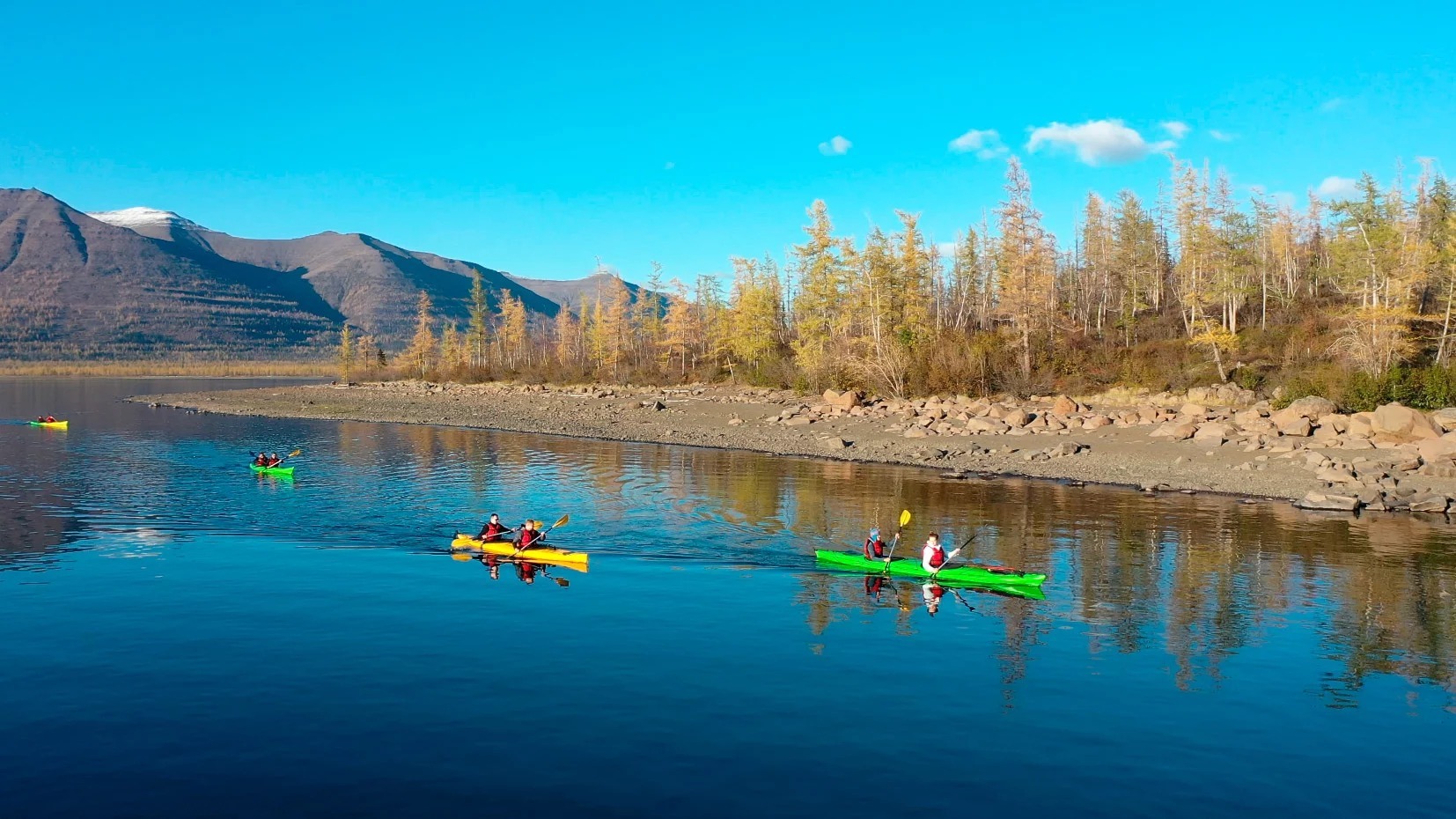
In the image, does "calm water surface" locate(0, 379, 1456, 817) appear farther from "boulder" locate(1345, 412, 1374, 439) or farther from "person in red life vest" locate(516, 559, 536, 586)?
"boulder" locate(1345, 412, 1374, 439)

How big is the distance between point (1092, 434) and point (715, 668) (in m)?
35.1

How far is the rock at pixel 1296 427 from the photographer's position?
3950 cm

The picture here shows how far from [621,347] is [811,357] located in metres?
45.5

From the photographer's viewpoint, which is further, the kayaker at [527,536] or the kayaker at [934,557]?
the kayaker at [527,536]

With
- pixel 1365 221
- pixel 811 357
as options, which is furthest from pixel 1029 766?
pixel 1365 221

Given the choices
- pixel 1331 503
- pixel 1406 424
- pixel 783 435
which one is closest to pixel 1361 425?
pixel 1406 424

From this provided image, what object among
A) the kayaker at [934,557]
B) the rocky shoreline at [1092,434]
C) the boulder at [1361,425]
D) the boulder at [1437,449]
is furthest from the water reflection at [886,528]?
the boulder at [1361,425]

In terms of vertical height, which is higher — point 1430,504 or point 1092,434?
point 1092,434

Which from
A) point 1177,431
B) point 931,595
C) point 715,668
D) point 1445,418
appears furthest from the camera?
point 1177,431

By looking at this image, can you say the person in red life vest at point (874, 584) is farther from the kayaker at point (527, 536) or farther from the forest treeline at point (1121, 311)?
the forest treeline at point (1121, 311)

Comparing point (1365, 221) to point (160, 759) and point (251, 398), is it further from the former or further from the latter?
point (251, 398)

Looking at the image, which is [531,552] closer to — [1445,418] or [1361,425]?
[1361,425]

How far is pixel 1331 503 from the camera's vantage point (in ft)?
102

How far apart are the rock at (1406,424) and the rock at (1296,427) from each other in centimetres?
259
